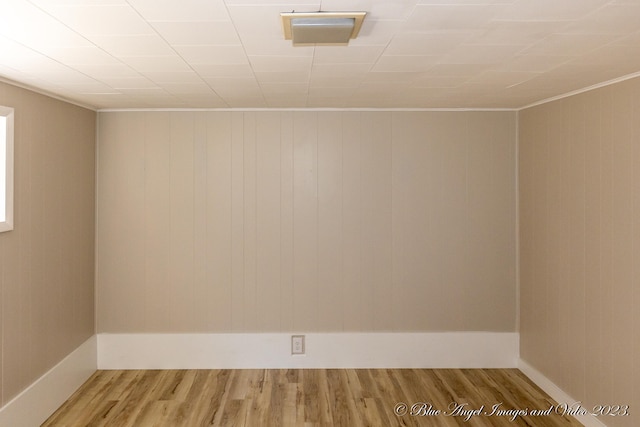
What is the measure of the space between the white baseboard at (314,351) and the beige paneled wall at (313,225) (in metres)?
0.09

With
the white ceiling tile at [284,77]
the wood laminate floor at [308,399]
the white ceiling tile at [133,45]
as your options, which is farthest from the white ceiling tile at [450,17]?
the wood laminate floor at [308,399]

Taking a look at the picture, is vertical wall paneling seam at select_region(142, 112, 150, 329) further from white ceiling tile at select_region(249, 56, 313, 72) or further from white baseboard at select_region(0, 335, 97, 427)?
white ceiling tile at select_region(249, 56, 313, 72)

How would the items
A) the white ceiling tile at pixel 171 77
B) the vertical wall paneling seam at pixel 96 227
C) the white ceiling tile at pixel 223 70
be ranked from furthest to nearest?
1. the vertical wall paneling seam at pixel 96 227
2. the white ceiling tile at pixel 171 77
3. the white ceiling tile at pixel 223 70

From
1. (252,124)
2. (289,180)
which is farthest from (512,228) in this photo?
(252,124)

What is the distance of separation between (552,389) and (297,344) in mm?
2012

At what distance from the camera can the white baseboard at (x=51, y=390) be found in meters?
3.17

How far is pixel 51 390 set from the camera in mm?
3600

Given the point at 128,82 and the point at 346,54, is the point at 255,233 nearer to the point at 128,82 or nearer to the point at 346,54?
the point at 128,82

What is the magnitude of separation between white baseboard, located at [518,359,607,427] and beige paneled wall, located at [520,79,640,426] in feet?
0.19

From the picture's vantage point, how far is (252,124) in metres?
4.45

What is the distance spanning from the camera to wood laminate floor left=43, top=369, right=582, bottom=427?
3.47 metres

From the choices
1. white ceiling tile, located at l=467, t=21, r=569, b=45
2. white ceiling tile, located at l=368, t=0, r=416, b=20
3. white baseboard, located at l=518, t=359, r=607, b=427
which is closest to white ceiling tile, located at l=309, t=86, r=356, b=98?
white ceiling tile, located at l=467, t=21, r=569, b=45

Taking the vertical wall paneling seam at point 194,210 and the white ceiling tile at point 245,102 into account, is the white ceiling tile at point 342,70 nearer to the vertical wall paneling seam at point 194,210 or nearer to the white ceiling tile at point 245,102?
the white ceiling tile at point 245,102

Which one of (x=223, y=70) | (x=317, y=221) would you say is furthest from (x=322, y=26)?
(x=317, y=221)
